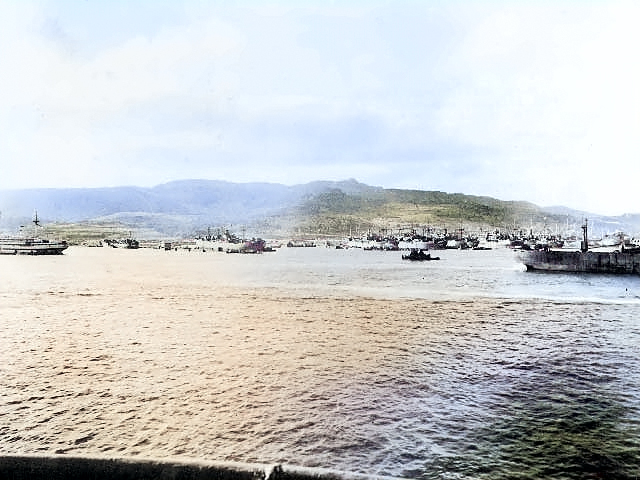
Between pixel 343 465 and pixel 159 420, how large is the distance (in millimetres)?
2352

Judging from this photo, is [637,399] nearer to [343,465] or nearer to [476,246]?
[343,465]

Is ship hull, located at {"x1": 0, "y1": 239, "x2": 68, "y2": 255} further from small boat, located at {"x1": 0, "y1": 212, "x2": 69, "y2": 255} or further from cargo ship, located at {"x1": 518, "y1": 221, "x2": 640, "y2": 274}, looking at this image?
cargo ship, located at {"x1": 518, "y1": 221, "x2": 640, "y2": 274}

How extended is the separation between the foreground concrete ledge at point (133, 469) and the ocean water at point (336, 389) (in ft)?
7.39

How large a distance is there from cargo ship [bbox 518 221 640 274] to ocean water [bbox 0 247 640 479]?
81.2ft

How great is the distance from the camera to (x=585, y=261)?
133ft

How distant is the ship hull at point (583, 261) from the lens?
3831 centimetres

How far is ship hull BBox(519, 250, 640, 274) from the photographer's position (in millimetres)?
38312

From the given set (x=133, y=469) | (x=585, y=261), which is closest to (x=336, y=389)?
(x=133, y=469)

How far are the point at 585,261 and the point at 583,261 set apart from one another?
0.50 feet

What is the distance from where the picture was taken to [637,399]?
23.1 feet

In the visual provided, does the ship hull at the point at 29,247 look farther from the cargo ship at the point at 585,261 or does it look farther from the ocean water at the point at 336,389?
the cargo ship at the point at 585,261

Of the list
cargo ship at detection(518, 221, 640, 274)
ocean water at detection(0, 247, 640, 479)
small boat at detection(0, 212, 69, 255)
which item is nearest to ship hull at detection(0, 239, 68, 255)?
small boat at detection(0, 212, 69, 255)

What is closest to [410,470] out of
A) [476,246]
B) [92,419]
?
[92,419]

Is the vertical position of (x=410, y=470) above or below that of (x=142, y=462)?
below
